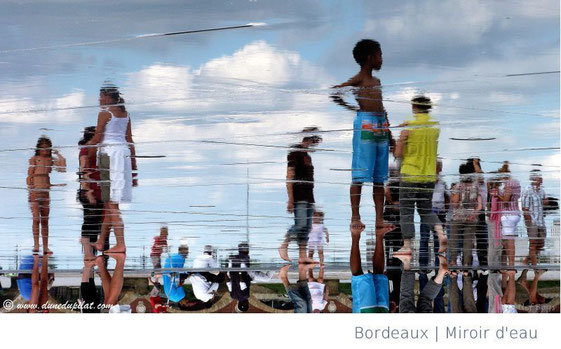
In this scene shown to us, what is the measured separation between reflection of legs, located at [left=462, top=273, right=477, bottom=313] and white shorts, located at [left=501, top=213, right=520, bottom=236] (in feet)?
0.97

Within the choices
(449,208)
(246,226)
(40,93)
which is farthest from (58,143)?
(449,208)

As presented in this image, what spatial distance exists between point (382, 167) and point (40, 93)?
1.39 metres

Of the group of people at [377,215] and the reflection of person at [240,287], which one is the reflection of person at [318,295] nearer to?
the group of people at [377,215]

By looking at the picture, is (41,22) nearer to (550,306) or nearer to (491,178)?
→ (491,178)

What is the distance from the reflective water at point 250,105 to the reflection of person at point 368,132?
0.03 m

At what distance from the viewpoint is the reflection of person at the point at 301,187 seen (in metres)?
3.40

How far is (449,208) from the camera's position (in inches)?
133

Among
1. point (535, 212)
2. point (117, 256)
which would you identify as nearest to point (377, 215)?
point (535, 212)

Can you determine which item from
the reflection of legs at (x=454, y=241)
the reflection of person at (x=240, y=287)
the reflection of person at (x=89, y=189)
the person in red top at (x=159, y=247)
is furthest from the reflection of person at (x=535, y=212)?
the reflection of person at (x=89, y=189)

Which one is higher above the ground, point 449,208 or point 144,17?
point 144,17
